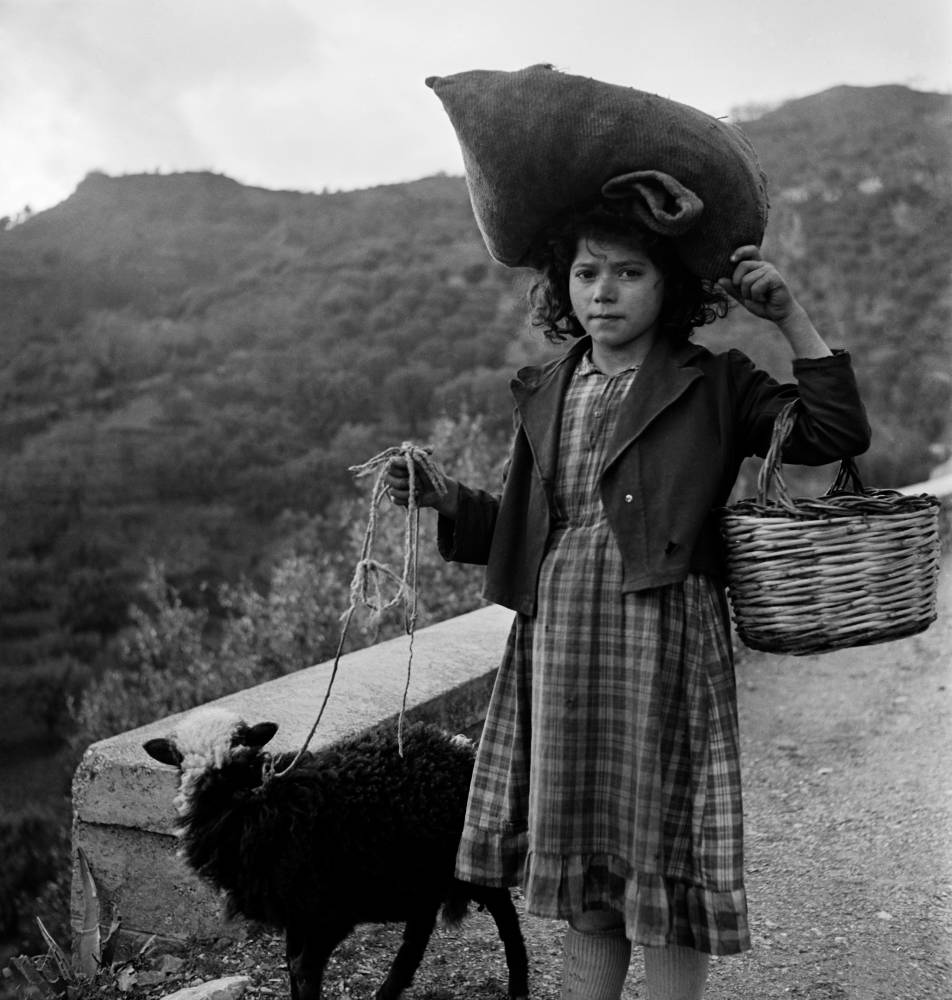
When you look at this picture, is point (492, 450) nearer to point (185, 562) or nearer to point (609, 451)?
point (185, 562)

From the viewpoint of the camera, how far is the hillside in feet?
41.6

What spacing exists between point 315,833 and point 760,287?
59.7 inches

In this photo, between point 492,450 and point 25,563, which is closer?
point 492,450

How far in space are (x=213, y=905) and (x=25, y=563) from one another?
9772 mm

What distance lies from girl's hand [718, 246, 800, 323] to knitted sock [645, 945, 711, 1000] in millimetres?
1321

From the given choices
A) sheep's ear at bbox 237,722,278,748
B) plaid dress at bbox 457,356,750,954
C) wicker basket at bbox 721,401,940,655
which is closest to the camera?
wicker basket at bbox 721,401,940,655

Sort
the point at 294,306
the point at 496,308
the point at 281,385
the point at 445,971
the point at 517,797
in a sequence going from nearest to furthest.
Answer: the point at 517,797 < the point at 445,971 < the point at 281,385 < the point at 496,308 < the point at 294,306

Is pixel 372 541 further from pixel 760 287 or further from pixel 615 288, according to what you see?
pixel 760 287

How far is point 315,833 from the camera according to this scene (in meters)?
2.20

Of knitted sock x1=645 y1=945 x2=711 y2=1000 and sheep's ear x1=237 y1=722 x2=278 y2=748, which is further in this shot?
sheep's ear x1=237 y1=722 x2=278 y2=748

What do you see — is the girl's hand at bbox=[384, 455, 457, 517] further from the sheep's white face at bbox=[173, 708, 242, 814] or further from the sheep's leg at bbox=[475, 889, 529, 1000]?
the sheep's leg at bbox=[475, 889, 529, 1000]

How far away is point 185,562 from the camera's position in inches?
480

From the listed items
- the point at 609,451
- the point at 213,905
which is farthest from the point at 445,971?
the point at 609,451

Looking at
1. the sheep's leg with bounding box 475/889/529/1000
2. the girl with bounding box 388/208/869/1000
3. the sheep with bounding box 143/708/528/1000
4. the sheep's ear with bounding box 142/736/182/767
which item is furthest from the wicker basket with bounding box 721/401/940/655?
the sheep's ear with bounding box 142/736/182/767
